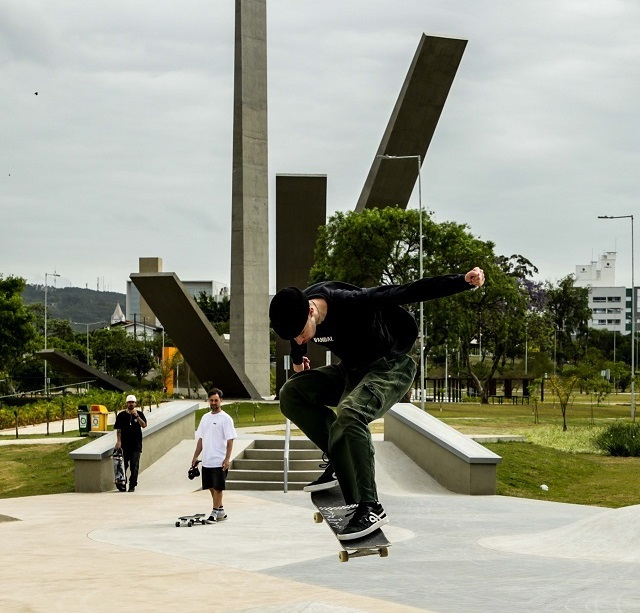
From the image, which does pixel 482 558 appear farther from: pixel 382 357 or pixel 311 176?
pixel 311 176

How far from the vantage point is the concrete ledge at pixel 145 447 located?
20094 millimetres

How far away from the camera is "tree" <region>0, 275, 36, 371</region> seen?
191 ft

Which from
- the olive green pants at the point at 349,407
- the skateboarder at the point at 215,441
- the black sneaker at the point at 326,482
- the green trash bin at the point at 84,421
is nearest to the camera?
the olive green pants at the point at 349,407

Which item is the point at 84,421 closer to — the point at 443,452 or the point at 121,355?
the point at 443,452

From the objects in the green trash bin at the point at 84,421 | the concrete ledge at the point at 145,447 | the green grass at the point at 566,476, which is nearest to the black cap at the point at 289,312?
the green grass at the point at 566,476

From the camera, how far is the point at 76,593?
10.3 metres

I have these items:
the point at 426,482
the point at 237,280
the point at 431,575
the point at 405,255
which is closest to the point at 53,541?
the point at 431,575

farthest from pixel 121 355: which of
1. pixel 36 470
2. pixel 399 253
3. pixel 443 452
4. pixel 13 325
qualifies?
pixel 443 452

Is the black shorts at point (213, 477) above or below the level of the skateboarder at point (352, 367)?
below

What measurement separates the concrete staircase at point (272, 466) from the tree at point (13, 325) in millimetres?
39633

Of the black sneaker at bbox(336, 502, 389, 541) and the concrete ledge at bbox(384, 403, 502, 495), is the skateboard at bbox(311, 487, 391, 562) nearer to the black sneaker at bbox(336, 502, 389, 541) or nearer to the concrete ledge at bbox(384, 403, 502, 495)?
the black sneaker at bbox(336, 502, 389, 541)

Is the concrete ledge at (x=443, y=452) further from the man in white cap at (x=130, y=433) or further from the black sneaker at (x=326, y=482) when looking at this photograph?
the black sneaker at (x=326, y=482)

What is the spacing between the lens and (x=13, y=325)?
5866 cm

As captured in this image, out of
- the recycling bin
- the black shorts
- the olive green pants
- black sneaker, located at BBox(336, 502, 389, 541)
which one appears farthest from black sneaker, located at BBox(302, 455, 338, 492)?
the recycling bin
